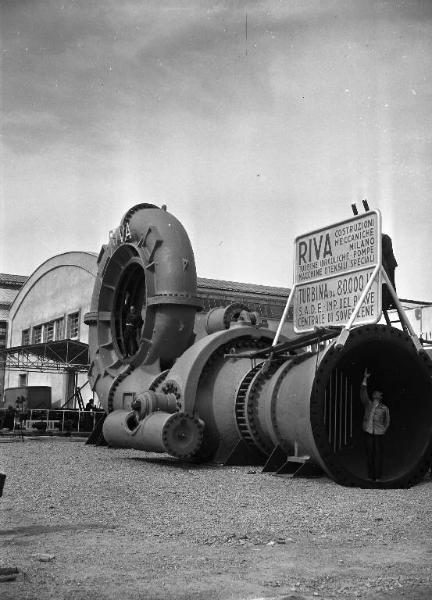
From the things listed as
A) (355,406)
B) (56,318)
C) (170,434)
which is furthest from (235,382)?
(56,318)

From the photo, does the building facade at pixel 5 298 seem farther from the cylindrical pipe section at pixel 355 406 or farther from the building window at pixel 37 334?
the cylindrical pipe section at pixel 355 406

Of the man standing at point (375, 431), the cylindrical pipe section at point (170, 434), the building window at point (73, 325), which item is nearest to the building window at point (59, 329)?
the building window at point (73, 325)

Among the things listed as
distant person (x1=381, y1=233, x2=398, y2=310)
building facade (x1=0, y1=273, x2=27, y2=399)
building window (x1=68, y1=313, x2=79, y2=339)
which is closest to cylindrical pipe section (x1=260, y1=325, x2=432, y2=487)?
distant person (x1=381, y1=233, x2=398, y2=310)

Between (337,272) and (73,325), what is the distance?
2737 centimetres

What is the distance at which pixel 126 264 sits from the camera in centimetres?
1802

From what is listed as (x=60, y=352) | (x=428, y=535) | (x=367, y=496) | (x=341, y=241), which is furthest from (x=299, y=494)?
(x=60, y=352)

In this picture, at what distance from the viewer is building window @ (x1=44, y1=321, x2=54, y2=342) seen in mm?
40906

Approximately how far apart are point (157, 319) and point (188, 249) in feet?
5.28

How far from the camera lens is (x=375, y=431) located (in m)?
11.2

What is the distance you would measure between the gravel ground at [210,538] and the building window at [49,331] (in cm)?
2963

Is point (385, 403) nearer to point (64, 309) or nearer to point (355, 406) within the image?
point (355, 406)

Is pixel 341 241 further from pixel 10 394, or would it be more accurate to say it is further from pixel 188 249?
pixel 10 394

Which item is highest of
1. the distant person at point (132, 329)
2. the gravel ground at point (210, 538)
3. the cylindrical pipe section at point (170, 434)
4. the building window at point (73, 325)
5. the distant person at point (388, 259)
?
the building window at point (73, 325)

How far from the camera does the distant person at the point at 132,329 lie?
1783cm
